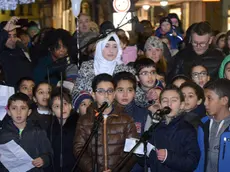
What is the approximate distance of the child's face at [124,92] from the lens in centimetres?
564

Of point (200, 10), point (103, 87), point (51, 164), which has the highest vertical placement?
point (200, 10)

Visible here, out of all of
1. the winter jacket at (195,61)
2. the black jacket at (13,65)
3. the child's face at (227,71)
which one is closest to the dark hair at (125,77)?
the child's face at (227,71)

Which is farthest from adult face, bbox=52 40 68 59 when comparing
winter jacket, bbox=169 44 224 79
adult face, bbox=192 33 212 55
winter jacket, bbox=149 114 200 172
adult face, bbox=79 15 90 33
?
winter jacket, bbox=149 114 200 172

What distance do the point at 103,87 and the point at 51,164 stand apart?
916 mm

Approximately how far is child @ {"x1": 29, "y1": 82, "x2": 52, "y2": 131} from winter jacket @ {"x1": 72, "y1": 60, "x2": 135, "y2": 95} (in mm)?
412

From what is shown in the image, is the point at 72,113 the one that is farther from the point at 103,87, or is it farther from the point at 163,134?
the point at 163,134

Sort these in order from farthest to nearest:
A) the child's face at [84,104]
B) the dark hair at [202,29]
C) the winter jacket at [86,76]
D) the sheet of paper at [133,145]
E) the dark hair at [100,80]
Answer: the dark hair at [202,29] → the winter jacket at [86,76] → the child's face at [84,104] → the dark hair at [100,80] → the sheet of paper at [133,145]

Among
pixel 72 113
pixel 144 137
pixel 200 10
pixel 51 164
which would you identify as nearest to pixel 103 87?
pixel 72 113

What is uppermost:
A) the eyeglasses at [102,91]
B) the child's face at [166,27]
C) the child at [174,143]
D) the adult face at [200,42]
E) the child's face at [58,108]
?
the child's face at [166,27]

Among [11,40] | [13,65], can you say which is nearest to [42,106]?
[13,65]

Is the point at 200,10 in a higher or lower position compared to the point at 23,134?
higher

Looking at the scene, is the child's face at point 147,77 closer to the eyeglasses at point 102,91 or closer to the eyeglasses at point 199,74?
the eyeglasses at point 199,74

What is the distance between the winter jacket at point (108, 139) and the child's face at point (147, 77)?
1022 mm

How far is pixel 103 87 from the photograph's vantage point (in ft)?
17.5
